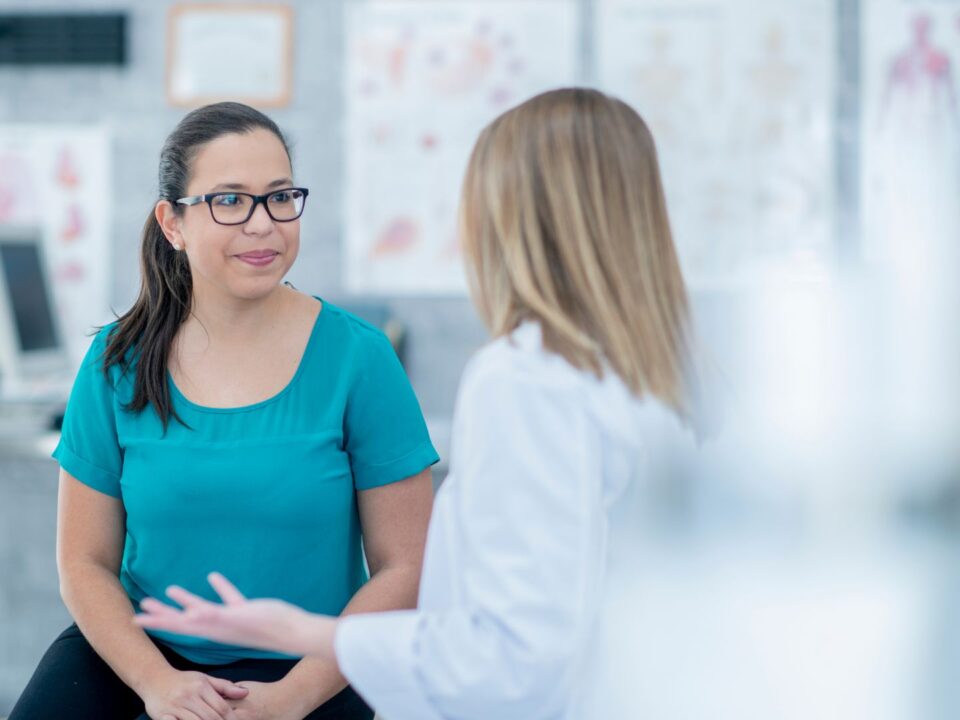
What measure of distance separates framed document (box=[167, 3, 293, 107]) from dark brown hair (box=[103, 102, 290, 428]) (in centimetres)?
143

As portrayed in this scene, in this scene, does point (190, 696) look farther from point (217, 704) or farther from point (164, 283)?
point (164, 283)

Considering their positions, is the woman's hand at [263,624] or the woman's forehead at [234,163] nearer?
the woman's hand at [263,624]

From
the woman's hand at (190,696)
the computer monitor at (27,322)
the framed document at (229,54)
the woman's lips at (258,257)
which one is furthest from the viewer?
the framed document at (229,54)

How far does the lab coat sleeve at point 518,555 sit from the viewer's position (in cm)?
78

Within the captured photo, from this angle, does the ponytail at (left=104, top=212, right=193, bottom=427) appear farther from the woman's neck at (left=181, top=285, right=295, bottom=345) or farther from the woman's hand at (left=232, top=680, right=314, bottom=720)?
the woman's hand at (left=232, top=680, right=314, bottom=720)

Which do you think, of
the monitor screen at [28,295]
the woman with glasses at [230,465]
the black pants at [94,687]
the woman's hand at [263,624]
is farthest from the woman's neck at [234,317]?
the monitor screen at [28,295]

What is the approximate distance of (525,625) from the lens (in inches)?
30.5

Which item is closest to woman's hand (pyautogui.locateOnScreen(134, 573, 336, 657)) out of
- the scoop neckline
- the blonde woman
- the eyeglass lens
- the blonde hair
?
the blonde woman

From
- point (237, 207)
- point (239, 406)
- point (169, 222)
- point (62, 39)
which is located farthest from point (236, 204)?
point (62, 39)

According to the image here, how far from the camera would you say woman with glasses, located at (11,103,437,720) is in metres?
1.20

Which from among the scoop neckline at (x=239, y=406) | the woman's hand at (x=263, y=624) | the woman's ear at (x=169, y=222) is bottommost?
the woman's hand at (x=263, y=624)

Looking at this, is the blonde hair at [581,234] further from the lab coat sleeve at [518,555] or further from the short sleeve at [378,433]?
the short sleeve at [378,433]

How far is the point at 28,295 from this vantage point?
8.43 feet

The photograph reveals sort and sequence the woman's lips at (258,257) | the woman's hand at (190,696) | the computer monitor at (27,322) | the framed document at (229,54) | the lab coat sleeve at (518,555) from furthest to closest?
the framed document at (229,54), the computer monitor at (27,322), the woman's lips at (258,257), the woman's hand at (190,696), the lab coat sleeve at (518,555)
